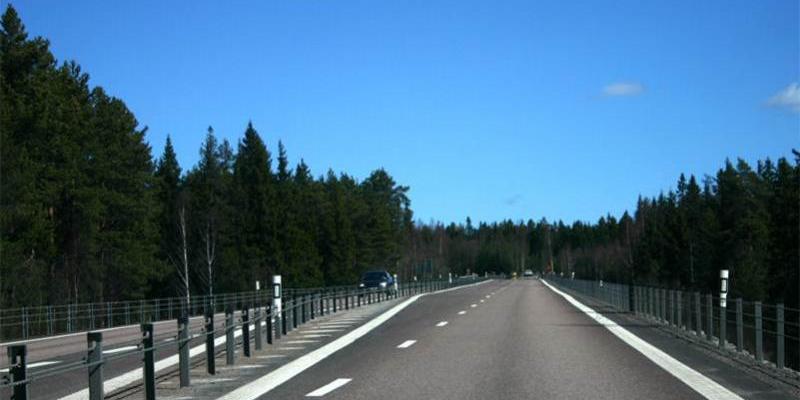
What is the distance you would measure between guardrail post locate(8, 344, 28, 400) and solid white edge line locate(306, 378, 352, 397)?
4.53 meters

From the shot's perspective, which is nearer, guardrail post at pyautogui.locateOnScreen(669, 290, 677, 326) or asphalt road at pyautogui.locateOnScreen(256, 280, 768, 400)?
asphalt road at pyautogui.locateOnScreen(256, 280, 768, 400)

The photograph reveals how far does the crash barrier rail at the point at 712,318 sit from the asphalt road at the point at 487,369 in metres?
1.88

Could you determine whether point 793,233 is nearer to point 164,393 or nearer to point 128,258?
point 128,258

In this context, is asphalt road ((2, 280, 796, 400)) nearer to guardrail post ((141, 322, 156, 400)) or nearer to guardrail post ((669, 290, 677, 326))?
guardrail post ((141, 322, 156, 400))

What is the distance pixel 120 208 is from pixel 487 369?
198 feet

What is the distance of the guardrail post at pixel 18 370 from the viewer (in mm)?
9422

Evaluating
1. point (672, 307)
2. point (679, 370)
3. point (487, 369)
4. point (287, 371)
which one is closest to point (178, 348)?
point (287, 371)

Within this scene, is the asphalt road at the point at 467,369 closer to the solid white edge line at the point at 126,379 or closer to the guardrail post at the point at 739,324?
the solid white edge line at the point at 126,379

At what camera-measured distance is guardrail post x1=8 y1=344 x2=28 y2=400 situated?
371 inches

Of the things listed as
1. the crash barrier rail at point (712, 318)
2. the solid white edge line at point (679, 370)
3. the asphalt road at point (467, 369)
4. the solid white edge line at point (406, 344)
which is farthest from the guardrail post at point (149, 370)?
the solid white edge line at point (406, 344)

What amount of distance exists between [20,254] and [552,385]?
44.7m

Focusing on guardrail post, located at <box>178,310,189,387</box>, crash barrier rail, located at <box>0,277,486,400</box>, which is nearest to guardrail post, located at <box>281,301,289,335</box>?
crash barrier rail, located at <box>0,277,486,400</box>

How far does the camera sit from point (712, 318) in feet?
74.9

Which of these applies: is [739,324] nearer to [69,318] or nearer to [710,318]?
[710,318]
